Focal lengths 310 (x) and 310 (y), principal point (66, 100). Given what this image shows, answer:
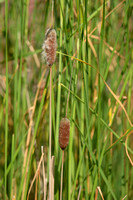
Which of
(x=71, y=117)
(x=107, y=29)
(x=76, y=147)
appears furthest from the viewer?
(x=76, y=147)

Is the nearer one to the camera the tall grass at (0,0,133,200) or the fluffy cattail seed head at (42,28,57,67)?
the fluffy cattail seed head at (42,28,57,67)

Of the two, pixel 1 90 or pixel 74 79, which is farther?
pixel 1 90

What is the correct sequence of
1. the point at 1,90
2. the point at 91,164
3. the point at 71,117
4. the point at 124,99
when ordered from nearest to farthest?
1. the point at 71,117
2. the point at 91,164
3. the point at 124,99
4. the point at 1,90

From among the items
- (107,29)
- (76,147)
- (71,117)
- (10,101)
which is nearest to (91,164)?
(71,117)

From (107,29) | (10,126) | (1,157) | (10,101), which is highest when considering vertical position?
(107,29)

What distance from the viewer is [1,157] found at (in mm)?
1409

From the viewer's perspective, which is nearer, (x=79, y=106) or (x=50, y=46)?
(x=50, y=46)

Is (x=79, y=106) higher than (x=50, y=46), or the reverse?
(x=50, y=46)

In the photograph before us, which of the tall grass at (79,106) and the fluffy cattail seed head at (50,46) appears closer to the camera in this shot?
the fluffy cattail seed head at (50,46)

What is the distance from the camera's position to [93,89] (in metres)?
1.19

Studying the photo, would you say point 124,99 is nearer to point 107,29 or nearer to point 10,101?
point 107,29

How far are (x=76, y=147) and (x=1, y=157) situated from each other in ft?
1.24

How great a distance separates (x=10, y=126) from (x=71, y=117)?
72cm

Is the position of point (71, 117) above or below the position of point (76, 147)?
above
